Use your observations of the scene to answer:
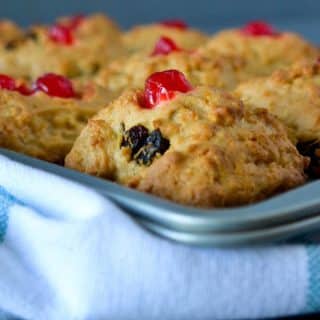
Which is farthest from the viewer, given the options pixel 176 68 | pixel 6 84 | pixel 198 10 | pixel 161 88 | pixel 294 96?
pixel 198 10

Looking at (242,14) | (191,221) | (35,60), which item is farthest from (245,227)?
(242,14)

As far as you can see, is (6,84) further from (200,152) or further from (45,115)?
(200,152)

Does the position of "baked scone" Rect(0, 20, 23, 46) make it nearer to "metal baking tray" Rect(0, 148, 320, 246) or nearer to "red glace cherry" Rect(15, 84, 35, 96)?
"red glace cherry" Rect(15, 84, 35, 96)

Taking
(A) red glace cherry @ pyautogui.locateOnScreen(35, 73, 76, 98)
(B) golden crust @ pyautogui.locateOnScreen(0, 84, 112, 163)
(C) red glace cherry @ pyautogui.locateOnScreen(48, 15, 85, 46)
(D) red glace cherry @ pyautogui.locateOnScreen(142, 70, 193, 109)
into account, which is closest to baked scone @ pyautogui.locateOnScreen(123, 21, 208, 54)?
(C) red glace cherry @ pyautogui.locateOnScreen(48, 15, 85, 46)

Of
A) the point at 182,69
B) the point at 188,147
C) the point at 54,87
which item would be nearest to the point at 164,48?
the point at 182,69

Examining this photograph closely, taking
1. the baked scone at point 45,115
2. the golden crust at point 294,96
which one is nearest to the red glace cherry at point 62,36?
the baked scone at point 45,115

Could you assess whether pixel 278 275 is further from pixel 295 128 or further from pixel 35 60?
pixel 35 60
